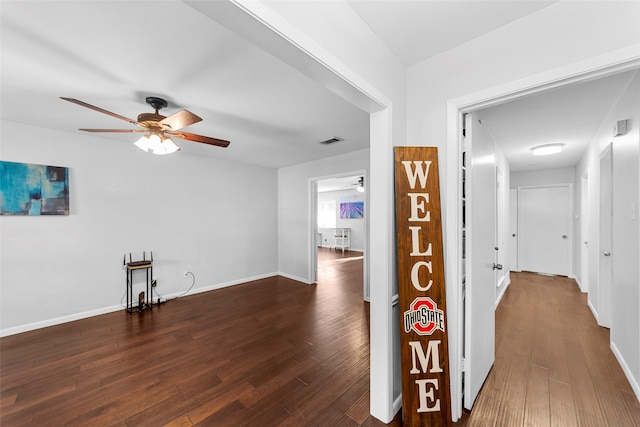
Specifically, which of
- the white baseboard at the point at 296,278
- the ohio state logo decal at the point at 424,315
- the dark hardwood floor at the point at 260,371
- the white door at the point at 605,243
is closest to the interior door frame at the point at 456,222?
the ohio state logo decal at the point at 424,315

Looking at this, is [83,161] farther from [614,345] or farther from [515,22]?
[614,345]

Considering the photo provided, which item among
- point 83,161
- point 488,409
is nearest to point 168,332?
point 83,161

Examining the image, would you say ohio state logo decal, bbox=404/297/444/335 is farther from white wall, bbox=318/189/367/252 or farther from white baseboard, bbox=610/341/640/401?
white wall, bbox=318/189/367/252

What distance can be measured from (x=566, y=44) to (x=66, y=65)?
3.17 meters

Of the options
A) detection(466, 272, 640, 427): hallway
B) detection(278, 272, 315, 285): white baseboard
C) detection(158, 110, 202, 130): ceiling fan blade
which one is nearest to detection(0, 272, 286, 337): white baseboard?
detection(278, 272, 315, 285): white baseboard

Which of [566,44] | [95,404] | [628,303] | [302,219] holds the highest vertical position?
[566,44]

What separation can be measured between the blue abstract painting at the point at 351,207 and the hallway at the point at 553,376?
243 inches

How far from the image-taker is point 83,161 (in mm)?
3334

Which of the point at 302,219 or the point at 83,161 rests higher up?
the point at 83,161

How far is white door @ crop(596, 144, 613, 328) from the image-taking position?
2.71 metres

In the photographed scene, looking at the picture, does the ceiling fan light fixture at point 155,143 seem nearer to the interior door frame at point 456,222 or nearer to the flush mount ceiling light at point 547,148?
the interior door frame at point 456,222

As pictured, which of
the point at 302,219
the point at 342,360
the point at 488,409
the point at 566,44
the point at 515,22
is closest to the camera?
the point at 566,44

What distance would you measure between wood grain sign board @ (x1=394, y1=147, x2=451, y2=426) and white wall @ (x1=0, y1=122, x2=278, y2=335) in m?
3.93

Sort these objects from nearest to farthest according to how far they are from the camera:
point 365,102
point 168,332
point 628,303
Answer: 1. point 365,102
2. point 628,303
3. point 168,332
